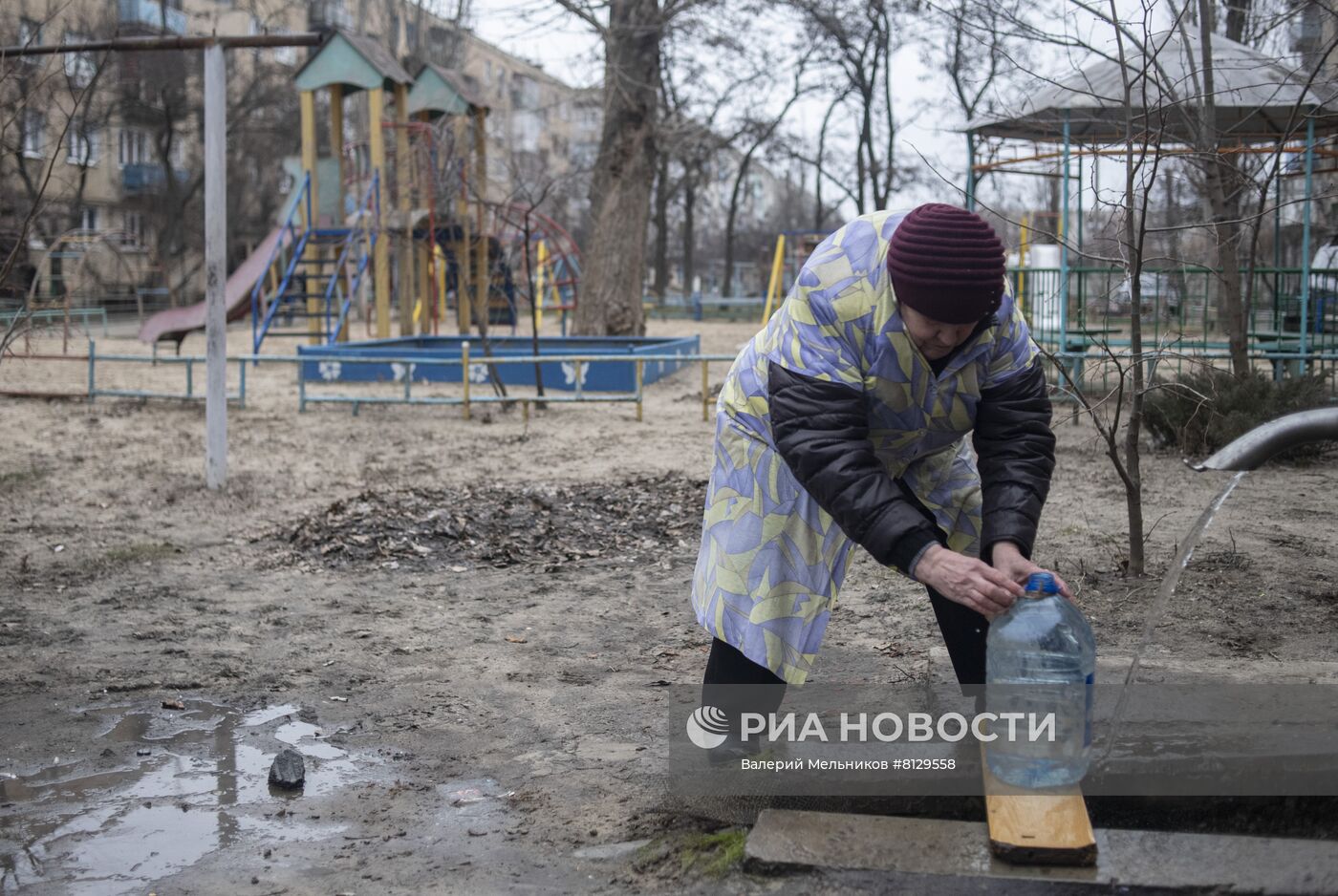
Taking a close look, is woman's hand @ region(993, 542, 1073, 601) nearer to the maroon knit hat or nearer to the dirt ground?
the maroon knit hat

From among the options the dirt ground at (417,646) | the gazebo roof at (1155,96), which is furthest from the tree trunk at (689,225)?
the dirt ground at (417,646)

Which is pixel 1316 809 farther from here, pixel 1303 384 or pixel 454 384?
pixel 454 384

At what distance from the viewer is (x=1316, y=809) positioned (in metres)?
2.80

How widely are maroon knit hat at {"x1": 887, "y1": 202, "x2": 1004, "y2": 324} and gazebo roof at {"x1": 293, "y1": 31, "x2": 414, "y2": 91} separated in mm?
16287

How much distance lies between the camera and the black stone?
125 inches

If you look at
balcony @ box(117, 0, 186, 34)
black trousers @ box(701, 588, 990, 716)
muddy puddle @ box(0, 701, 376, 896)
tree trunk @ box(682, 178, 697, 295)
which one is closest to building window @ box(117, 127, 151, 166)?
balcony @ box(117, 0, 186, 34)

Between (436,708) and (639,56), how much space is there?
13.6m

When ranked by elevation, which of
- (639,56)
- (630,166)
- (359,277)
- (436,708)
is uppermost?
(639,56)

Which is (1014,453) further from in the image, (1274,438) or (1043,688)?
(1274,438)

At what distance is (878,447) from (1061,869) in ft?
2.97

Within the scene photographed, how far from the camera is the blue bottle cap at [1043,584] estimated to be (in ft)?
7.89

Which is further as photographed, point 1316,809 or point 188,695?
point 188,695

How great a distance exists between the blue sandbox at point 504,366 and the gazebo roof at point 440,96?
4.35m

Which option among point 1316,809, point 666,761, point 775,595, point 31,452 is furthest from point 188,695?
point 31,452
